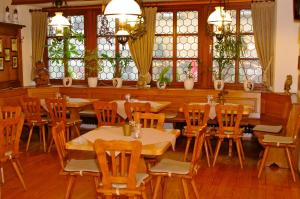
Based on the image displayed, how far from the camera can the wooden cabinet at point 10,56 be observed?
8.30 m

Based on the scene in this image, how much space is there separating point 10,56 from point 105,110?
2890mm

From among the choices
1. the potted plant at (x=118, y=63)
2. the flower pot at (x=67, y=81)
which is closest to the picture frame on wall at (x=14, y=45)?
the flower pot at (x=67, y=81)

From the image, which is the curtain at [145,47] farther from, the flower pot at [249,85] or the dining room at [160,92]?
the flower pot at [249,85]

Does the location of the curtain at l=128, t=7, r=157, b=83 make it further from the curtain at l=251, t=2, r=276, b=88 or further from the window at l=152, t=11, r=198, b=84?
the curtain at l=251, t=2, r=276, b=88

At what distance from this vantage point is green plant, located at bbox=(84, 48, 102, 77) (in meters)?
8.93

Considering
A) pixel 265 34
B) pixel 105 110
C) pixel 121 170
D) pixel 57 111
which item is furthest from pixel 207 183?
pixel 265 34

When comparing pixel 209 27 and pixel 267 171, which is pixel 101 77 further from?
pixel 267 171

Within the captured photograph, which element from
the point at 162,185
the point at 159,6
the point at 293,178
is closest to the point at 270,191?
the point at 293,178

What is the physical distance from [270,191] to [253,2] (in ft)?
13.0

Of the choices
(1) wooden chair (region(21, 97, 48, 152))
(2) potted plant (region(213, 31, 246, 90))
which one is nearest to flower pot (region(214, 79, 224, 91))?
(2) potted plant (region(213, 31, 246, 90))

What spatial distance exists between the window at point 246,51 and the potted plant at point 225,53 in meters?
0.10

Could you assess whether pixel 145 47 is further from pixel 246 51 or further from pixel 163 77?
pixel 246 51

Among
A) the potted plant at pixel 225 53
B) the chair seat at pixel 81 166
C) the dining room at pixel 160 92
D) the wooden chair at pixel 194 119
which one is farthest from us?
the potted plant at pixel 225 53

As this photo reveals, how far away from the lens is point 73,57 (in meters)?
9.31
